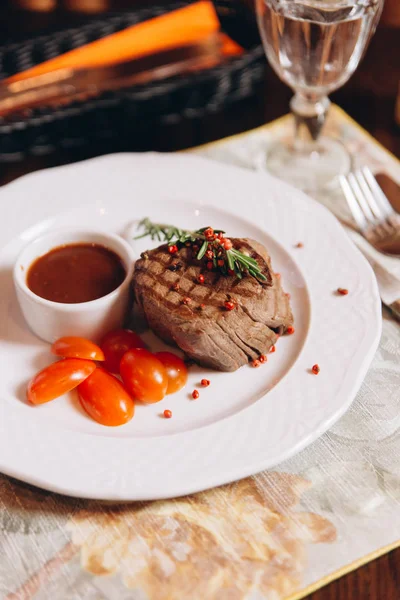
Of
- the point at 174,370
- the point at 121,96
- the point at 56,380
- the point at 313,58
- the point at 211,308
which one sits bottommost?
the point at 174,370

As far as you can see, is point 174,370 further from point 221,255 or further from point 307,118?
point 307,118

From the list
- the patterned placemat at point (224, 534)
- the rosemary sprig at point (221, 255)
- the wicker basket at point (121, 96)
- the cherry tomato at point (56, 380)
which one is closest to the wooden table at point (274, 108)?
the wicker basket at point (121, 96)

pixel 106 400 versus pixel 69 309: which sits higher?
pixel 69 309

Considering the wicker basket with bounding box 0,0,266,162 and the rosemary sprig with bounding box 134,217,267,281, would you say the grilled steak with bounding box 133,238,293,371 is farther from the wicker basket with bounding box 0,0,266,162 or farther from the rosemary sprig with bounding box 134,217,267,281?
the wicker basket with bounding box 0,0,266,162

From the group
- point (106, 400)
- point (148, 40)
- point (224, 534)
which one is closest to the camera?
point (224, 534)

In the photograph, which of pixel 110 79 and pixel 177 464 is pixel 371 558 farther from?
pixel 110 79

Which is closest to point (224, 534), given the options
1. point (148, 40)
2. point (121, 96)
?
point (121, 96)

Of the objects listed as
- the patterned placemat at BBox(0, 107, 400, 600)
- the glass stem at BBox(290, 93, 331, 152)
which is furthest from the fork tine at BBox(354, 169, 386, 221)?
the patterned placemat at BBox(0, 107, 400, 600)

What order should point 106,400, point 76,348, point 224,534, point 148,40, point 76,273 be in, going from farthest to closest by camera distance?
point 148,40
point 76,273
point 76,348
point 106,400
point 224,534
